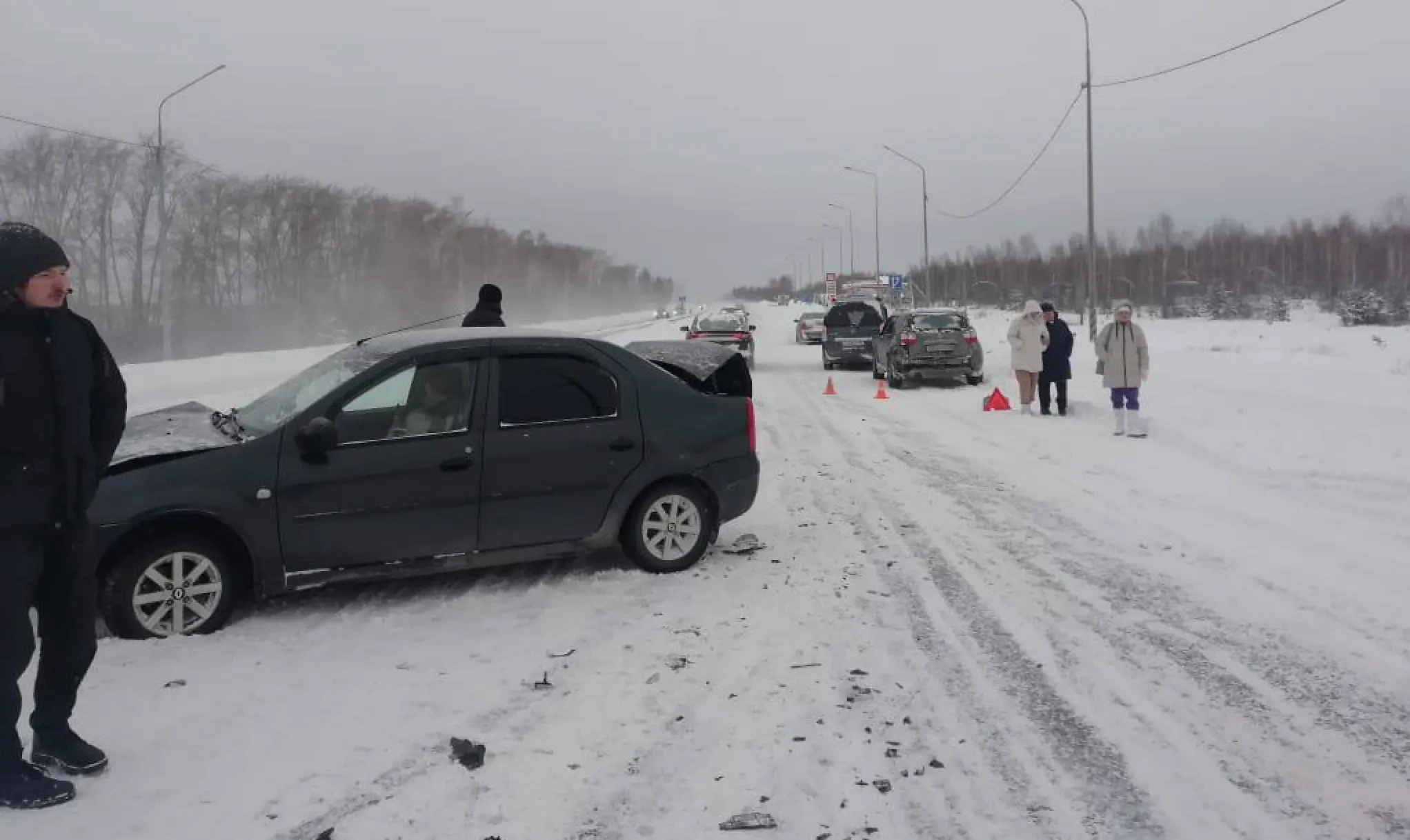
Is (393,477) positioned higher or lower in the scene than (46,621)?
higher

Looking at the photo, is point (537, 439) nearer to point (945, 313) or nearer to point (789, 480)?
point (789, 480)

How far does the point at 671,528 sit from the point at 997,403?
36.8 feet

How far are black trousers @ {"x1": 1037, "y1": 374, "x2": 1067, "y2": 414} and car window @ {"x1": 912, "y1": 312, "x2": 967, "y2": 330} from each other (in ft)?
17.1

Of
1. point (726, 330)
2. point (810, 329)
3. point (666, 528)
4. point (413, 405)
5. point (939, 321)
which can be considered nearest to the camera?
point (413, 405)

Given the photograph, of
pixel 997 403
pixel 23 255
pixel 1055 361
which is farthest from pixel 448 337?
pixel 997 403

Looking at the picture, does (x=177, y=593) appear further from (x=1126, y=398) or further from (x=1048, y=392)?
(x=1048, y=392)

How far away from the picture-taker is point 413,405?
596 centimetres

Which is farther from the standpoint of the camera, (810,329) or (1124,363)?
(810,329)

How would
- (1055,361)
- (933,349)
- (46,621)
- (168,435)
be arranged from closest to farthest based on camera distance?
(46,621) < (168,435) < (1055,361) < (933,349)

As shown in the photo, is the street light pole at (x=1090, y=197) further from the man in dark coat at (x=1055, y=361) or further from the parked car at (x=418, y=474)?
the parked car at (x=418, y=474)

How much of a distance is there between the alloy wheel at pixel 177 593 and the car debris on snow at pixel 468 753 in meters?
2.06

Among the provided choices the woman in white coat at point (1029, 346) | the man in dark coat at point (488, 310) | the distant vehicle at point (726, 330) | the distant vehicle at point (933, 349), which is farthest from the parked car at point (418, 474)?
the distant vehicle at point (726, 330)

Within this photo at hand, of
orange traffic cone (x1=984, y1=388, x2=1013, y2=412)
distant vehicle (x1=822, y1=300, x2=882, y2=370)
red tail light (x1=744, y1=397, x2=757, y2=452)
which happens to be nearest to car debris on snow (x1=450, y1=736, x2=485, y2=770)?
red tail light (x1=744, y1=397, x2=757, y2=452)

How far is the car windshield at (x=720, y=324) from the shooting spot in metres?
27.6
